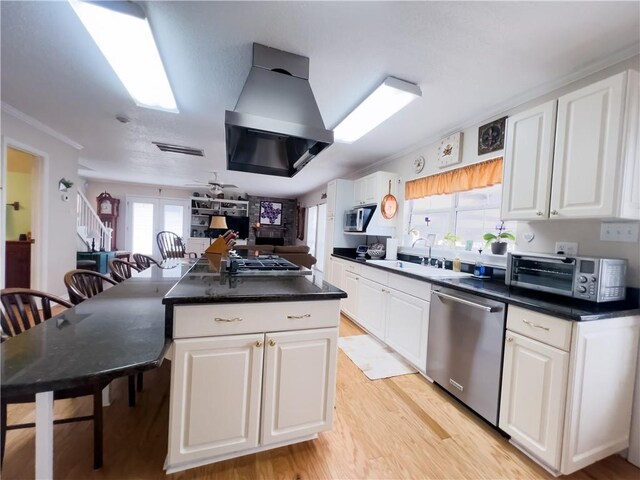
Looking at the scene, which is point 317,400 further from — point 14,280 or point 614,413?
point 14,280

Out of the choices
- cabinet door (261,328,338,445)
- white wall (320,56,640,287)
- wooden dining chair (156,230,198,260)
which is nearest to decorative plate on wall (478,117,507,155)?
white wall (320,56,640,287)

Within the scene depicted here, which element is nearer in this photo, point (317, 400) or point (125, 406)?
point (317, 400)

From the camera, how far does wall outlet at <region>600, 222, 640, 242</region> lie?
1.52m

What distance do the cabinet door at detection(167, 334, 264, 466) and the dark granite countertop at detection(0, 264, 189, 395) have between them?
172mm

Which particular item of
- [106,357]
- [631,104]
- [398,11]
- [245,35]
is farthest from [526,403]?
[245,35]

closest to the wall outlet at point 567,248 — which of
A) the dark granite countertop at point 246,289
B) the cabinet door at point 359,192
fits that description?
the dark granite countertop at point 246,289

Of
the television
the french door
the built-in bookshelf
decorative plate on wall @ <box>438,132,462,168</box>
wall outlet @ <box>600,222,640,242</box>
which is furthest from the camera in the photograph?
the television

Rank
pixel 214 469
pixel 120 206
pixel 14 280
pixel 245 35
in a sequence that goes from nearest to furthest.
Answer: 1. pixel 214 469
2. pixel 245 35
3. pixel 14 280
4. pixel 120 206

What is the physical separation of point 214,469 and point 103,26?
244cm

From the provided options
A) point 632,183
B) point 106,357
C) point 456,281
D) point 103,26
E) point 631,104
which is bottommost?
point 106,357

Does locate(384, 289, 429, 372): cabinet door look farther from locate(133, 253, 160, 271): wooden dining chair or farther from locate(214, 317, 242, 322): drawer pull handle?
locate(133, 253, 160, 271): wooden dining chair

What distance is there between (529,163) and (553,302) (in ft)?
2.99

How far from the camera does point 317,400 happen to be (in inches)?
55.2

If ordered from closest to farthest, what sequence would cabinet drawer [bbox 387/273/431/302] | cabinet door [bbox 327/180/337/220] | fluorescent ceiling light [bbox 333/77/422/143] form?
fluorescent ceiling light [bbox 333/77/422/143]
cabinet drawer [bbox 387/273/431/302]
cabinet door [bbox 327/180/337/220]
